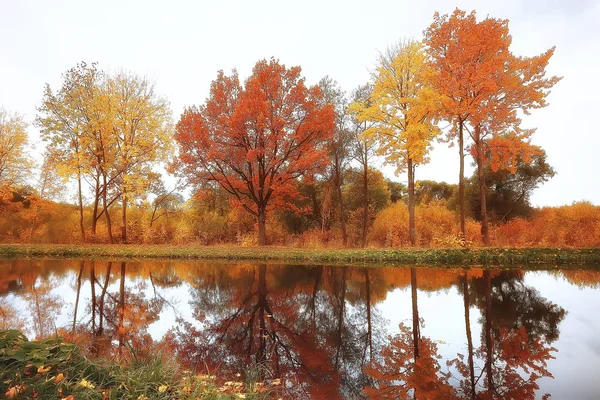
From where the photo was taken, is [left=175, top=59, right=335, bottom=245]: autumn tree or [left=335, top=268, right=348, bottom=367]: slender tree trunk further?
[left=175, top=59, right=335, bottom=245]: autumn tree

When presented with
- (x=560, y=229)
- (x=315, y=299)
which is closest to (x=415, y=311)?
(x=315, y=299)

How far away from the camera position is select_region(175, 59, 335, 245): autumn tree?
22.1 m

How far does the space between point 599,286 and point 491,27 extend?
44.3 feet

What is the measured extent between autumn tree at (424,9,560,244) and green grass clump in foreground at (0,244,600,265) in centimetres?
343

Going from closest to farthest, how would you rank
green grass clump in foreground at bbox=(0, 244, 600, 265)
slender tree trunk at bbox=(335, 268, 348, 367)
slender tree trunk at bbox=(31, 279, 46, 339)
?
slender tree trunk at bbox=(335, 268, 348, 367) < slender tree trunk at bbox=(31, 279, 46, 339) < green grass clump in foreground at bbox=(0, 244, 600, 265)

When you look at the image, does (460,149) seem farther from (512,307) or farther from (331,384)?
(331,384)

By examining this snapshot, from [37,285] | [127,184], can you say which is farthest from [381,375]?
[127,184]

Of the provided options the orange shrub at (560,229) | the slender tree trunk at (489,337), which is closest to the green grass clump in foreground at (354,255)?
the orange shrub at (560,229)

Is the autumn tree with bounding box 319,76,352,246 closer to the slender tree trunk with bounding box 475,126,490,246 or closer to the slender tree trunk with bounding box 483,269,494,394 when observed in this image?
the slender tree trunk with bounding box 475,126,490,246

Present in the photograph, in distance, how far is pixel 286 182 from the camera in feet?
81.4

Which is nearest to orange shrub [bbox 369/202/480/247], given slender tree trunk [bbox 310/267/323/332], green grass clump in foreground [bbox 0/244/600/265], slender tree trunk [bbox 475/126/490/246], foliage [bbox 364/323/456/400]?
slender tree trunk [bbox 475/126/490/246]

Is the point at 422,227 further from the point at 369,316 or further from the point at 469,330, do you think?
the point at 469,330

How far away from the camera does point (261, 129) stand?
22031 millimetres

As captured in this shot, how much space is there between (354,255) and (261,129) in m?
9.09
